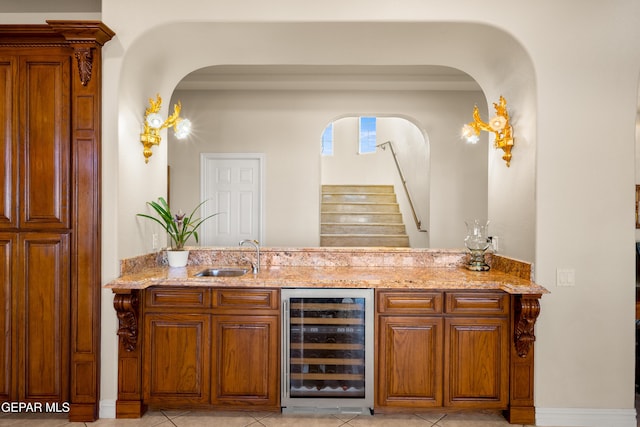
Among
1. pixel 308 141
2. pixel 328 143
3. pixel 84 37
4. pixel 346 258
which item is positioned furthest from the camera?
pixel 328 143

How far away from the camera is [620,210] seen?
262cm

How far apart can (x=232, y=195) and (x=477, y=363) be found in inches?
141

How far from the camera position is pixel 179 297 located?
2.68 meters

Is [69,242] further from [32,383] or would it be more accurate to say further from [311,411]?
[311,411]

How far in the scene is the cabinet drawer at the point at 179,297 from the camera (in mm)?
2670

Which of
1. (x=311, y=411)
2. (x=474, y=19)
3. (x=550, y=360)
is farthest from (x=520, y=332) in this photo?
(x=474, y=19)

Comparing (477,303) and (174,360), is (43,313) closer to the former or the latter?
(174,360)

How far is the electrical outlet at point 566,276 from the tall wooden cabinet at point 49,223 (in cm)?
296

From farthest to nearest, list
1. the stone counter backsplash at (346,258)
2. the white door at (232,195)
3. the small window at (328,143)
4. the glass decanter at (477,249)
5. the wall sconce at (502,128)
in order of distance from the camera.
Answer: the small window at (328,143) → the white door at (232,195) → the stone counter backsplash at (346,258) → the glass decanter at (477,249) → the wall sconce at (502,128)

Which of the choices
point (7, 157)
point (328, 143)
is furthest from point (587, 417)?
point (328, 143)

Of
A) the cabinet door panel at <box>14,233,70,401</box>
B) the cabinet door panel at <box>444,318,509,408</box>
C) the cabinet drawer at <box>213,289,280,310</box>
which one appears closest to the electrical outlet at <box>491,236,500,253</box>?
the cabinet door panel at <box>444,318,509,408</box>

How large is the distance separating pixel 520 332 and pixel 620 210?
1.01 meters

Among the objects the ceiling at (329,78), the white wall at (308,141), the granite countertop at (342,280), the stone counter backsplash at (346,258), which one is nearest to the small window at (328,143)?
the white wall at (308,141)

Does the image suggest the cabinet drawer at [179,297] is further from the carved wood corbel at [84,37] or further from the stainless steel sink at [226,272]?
the carved wood corbel at [84,37]
